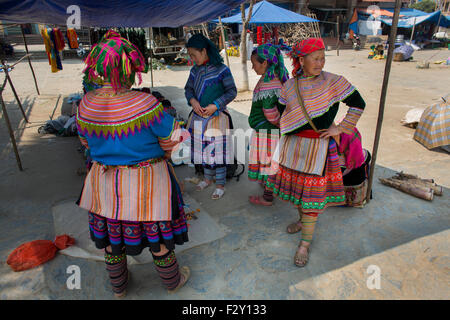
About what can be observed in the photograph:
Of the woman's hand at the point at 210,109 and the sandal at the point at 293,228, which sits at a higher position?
the woman's hand at the point at 210,109

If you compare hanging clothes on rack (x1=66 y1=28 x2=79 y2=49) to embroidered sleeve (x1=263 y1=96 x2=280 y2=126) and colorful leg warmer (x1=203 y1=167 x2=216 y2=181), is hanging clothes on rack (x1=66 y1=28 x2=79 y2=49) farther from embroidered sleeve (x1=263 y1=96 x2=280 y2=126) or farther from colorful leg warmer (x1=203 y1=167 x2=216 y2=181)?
embroidered sleeve (x1=263 y1=96 x2=280 y2=126)

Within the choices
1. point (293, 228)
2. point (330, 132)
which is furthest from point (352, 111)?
point (293, 228)

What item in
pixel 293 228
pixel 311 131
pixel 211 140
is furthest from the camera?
pixel 211 140

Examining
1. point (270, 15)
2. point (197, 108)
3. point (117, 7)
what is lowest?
point (197, 108)

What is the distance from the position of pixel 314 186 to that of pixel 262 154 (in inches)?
30.6

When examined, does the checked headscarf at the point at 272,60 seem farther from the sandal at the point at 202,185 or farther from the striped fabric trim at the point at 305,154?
the sandal at the point at 202,185

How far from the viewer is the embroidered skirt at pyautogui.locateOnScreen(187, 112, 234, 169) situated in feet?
10.9

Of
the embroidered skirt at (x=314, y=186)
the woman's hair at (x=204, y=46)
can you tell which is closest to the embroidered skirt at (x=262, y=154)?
the embroidered skirt at (x=314, y=186)

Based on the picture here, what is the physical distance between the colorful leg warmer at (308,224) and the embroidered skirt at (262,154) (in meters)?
0.54

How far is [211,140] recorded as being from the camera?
3.37 meters

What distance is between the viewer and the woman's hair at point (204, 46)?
301cm

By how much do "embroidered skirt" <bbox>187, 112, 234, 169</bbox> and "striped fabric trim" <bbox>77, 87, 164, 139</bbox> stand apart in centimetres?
168

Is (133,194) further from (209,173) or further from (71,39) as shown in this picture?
(71,39)

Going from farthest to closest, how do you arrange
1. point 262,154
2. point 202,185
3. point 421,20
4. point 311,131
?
1. point 421,20
2. point 202,185
3. point 262,154
4. point 311,131
